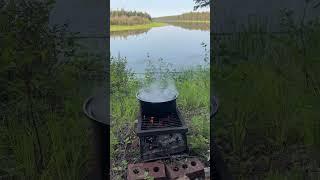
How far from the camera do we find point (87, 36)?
88.3 inches

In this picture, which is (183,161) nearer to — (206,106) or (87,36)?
(206,106)

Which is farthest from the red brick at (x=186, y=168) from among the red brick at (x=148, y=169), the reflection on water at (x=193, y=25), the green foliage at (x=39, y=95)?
the reflection on water at (x=193, y=25)

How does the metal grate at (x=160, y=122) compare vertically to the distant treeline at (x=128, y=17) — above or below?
below

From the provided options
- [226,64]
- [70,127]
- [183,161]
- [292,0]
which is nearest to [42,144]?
[70,127]

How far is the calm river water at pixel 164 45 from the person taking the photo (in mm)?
2270

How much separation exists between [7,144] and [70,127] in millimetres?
360

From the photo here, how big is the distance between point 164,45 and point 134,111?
42 cm

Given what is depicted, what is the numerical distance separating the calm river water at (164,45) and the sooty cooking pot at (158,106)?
18 cm

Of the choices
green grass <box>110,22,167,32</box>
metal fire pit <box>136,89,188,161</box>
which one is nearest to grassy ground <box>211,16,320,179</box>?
metal fire pit <box>136,89,188,161</box>

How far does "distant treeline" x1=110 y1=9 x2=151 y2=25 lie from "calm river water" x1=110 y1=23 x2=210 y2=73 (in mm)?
57

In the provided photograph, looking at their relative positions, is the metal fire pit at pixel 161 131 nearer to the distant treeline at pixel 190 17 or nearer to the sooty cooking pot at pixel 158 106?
the sooty cooking pot at pixel 158 106

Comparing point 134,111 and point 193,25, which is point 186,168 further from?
Result: point 193,25

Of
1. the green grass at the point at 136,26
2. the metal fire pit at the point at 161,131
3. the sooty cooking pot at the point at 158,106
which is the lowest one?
the metal fire pit at the point at 161,131

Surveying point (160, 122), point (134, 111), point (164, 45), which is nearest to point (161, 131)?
point (160, 122)
